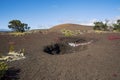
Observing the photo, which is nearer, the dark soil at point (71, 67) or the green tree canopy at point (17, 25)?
the dark soil at point (71, 67)

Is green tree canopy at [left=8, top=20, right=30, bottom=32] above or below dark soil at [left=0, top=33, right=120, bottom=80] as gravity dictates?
above

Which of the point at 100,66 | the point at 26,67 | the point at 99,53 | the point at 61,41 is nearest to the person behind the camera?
the point at 26,67

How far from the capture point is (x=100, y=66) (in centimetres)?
1327

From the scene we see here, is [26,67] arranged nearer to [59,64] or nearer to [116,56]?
[59,64]

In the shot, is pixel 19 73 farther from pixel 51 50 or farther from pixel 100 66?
pixel 51 50

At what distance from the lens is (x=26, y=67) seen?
12.4 metres

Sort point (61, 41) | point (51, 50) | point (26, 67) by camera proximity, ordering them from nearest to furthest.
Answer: point (26, 67), point (51, 50), point (61, 41)

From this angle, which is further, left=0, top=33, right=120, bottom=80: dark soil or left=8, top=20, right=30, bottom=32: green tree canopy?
left=8, top=20, right=30, bottom=32: green tree canopy

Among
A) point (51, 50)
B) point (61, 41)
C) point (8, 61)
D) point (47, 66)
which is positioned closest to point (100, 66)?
point (47, 66)

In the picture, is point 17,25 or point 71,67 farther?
point 17,25

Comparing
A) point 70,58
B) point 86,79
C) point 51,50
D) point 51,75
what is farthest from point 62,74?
point 51,50

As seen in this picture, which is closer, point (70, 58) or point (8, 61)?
point (8, 61)

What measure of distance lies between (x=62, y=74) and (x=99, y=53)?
6581 millimetres

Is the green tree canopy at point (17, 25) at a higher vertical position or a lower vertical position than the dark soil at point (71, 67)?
higher
